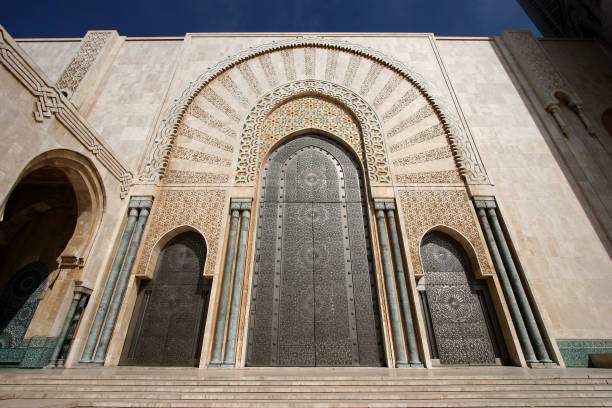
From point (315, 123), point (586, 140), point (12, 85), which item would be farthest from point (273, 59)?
point (586, 140)

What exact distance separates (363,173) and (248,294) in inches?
98.7

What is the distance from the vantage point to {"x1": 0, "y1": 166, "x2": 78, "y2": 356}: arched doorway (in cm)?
388

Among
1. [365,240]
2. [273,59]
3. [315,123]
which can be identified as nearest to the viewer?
[365,240]

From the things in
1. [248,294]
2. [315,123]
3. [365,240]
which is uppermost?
[315,123]

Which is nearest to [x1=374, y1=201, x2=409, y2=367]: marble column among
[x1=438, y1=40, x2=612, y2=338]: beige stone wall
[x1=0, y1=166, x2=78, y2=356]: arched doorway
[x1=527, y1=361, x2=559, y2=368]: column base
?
[x1=527, y1=361, x2=559, y2=368]: column base

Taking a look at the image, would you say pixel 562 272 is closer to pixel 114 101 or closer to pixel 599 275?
pixel 599 275

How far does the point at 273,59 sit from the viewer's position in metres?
5.57

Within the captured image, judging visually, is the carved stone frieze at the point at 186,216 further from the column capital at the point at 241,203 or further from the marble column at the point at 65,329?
the marble column at the point at 65,329

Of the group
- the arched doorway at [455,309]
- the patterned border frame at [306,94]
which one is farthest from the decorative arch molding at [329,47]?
the arched doorway at [455,309]

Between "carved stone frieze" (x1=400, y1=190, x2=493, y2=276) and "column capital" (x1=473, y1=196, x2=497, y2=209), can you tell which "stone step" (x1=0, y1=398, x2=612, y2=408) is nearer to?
"carved stone frieze" (x1=400, y1=190, x2=493, y2=276)

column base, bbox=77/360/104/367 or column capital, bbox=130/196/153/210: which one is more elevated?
column capital, bbox=130/196/153/210

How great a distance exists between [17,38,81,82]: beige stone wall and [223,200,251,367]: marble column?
4.62 m

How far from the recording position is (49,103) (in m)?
2.95

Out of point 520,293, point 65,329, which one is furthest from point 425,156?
point 65,329
